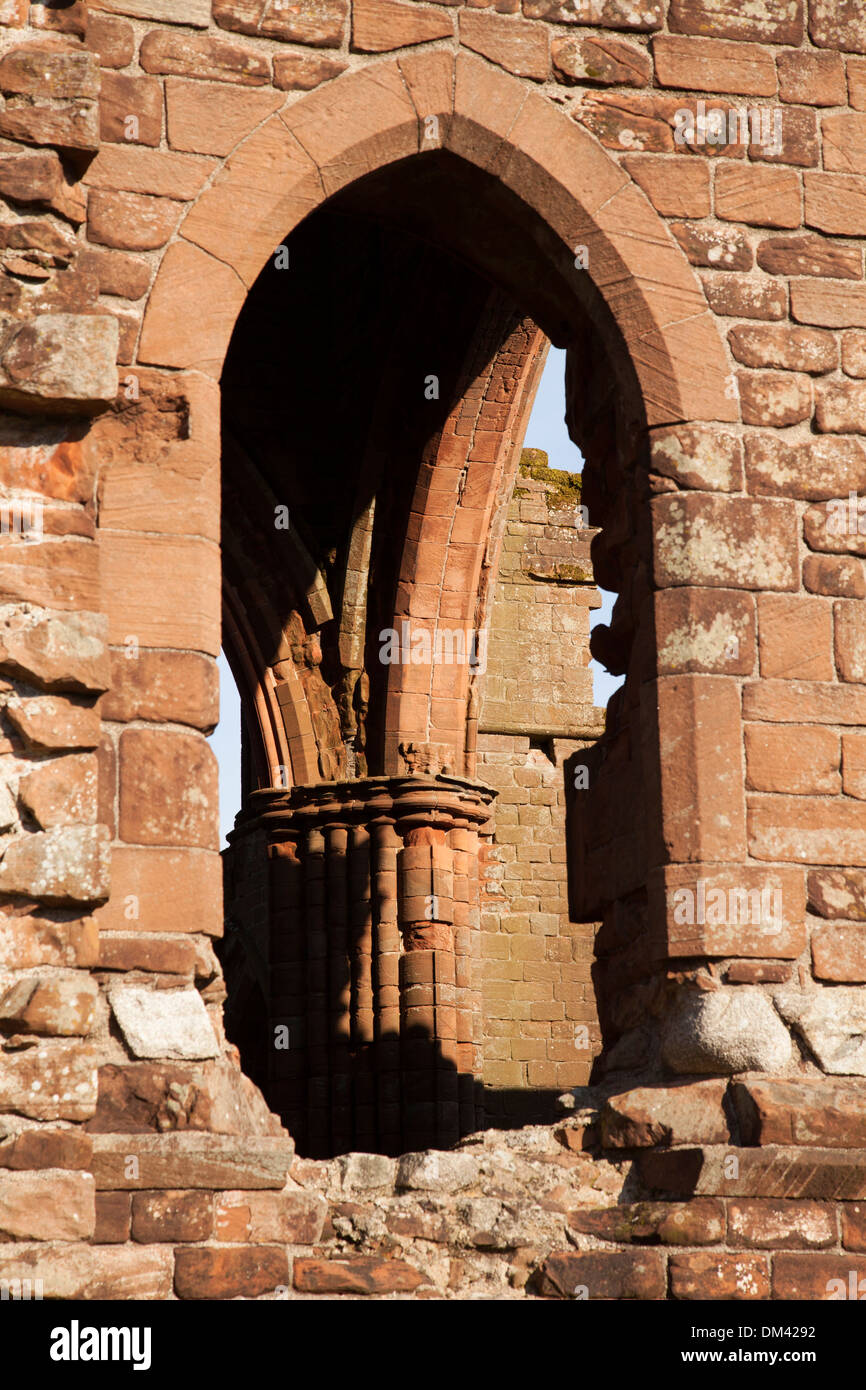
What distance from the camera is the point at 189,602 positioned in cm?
448

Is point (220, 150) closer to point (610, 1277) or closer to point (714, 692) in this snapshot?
point (714, 692)

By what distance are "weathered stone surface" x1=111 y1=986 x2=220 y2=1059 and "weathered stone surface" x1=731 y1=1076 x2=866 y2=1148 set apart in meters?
1.39

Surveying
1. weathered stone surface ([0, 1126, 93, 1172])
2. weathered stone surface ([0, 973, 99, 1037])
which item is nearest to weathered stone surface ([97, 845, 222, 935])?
→ weathered stone surface ([0, 973, 99, 1037])

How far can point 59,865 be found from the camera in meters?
3.80

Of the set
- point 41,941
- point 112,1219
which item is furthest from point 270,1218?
point 41,941

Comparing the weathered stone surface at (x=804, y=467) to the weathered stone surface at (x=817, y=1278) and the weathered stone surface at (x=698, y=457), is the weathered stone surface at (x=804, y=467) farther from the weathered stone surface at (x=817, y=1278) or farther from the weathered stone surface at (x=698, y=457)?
the weathered stone surface at (x=817, y=1278)

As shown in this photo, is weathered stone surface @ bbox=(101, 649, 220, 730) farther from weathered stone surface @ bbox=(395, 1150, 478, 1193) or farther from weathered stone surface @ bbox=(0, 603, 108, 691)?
weathered stone surface @ bbox=(395, 1150, 478, 1193)

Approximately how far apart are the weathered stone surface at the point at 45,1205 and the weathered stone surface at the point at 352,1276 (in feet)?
2.07

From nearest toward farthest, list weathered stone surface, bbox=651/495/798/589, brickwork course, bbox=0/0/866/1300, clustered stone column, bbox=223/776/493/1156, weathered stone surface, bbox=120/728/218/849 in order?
1. brickwork course, bbox=0/0/866/1300
2. weathered stone surface, bbox=120/728/218/849
3. weathered stone surface, bbox=651/495/798/589
4. clustered stone column, bbox=223/776/493/1156

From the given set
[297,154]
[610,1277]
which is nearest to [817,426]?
[297,154]

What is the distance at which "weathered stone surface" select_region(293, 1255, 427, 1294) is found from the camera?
4113mm

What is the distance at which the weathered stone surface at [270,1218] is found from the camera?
13.5ft

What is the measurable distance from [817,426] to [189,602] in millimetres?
1961

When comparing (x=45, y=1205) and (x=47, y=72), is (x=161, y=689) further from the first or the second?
(x=47, y=72)
